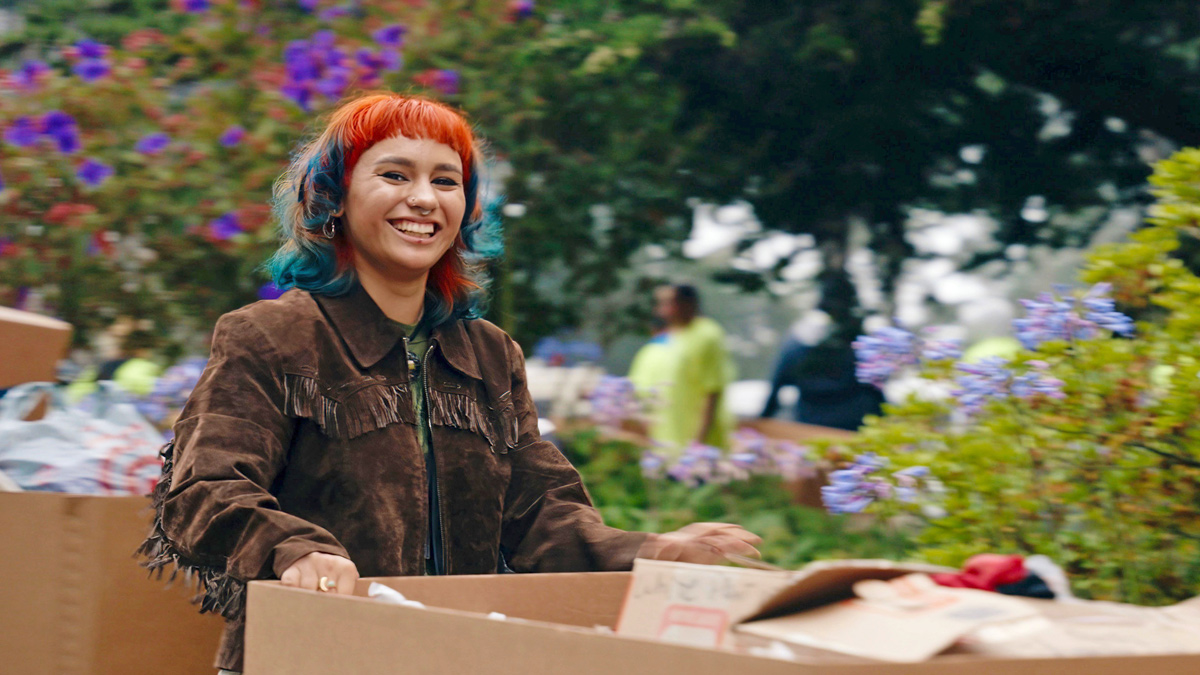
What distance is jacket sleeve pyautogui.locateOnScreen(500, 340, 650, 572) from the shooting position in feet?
5.80

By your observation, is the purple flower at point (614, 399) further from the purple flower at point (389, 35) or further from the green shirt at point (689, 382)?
the purple flower at point (389, 35)

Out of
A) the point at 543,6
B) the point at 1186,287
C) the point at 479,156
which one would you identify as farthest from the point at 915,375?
the point at 543,6

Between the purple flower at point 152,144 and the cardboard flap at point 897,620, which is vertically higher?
the purple flower at point 152,144

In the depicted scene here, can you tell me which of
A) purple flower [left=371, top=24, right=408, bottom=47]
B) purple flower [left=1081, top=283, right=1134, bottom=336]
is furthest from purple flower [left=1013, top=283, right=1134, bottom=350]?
purple flower [left=371, top=24, right=408, bottom=47]

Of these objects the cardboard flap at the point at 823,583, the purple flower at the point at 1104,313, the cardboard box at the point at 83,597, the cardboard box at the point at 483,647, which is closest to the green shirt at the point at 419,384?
the cardboard box at the point at 483,647

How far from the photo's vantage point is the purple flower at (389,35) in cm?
459

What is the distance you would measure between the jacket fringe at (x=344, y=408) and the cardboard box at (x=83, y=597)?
2.09 ft

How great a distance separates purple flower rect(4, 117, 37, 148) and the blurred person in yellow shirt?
8.12 ft

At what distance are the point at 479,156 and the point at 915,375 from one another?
4.20ft

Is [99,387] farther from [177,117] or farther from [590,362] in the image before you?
[590,362]

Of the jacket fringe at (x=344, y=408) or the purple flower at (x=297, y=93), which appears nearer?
the jacket fringe at (x=344, y=408)

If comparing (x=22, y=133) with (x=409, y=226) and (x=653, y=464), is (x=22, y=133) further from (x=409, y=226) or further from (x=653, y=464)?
(x=409, y=226)

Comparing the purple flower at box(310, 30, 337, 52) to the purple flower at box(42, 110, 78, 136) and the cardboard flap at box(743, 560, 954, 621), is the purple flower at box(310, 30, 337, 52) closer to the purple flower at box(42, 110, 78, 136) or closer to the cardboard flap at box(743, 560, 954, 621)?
the purple flower at box(42, 110, 78, 136)

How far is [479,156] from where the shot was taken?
195 cm
